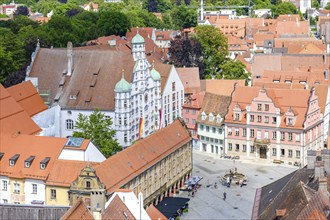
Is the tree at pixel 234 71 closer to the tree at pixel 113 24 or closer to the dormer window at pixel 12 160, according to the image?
the tree at pixel 113 24

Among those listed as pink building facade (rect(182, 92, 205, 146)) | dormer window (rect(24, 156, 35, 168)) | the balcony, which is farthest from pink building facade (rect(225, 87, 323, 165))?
dormer window (rect(24, 156, 35, 168))

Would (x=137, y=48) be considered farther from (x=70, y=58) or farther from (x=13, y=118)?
(x=13, y=118)

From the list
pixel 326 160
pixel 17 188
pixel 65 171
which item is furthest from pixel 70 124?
pixel 326 160

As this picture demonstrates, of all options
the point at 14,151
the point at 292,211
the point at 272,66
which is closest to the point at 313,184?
the point at 292,211

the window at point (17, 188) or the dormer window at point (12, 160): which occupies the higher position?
the dormer window at point (12, 160)

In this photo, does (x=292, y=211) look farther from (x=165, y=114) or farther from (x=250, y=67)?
(x=250, y=67)

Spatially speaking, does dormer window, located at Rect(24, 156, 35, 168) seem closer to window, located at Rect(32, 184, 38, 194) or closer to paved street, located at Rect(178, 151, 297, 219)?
window, located at Rect(32, 184, 38, 194)

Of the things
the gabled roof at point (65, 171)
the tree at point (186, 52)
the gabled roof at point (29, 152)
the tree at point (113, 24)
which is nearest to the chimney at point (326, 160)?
the gabled roof at point (65, 171)
